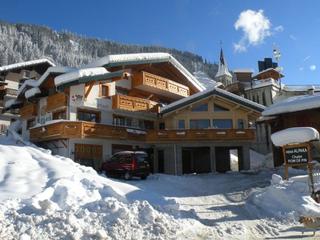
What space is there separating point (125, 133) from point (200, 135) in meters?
5.97

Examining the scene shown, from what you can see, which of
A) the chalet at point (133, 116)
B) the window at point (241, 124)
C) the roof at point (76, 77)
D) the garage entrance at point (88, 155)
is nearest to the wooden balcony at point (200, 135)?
the chalet at point (133, 116)

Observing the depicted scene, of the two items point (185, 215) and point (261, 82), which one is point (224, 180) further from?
point (261, 82)

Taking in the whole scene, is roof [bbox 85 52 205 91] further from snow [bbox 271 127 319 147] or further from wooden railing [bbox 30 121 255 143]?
snow [bbox 271 127 319 147]

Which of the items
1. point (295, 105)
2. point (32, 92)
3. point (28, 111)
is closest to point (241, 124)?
point (295, 105)

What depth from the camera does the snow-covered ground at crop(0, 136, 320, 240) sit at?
36.4 ft

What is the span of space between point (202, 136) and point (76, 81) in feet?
35.3

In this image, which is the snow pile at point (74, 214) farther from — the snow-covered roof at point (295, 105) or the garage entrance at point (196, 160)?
the garage entrance at point (196, 160)

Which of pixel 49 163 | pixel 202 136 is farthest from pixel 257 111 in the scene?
pixel 49 163

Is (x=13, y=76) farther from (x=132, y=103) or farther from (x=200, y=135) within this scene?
(x=200, y=135)

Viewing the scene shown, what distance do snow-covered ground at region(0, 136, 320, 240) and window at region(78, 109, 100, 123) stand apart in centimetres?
995

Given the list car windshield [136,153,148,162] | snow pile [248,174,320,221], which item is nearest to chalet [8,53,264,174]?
car windshield [136,153,148,162]

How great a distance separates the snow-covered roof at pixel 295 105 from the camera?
96.6 ft

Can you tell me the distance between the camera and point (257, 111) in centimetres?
3356

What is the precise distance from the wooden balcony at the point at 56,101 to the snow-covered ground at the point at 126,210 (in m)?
9.34
